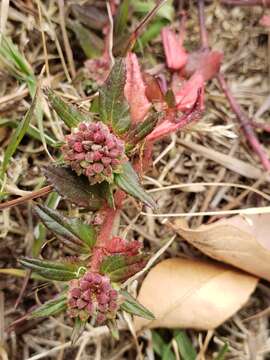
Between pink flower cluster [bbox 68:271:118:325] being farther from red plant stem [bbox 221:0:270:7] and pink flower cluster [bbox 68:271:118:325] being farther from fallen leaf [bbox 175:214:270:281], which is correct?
red plant stem [bbox 221:0:270:7]

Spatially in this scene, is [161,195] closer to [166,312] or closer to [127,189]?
[166,312]

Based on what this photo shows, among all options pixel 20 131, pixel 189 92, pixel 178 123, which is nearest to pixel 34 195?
pixel 20 131

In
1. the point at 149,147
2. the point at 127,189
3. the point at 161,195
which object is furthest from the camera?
the point at 161,195

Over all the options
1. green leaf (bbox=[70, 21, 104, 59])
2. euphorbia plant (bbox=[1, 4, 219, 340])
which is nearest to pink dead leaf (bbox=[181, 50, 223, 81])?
green leaf (bbox=[70, 21, 104, 59])

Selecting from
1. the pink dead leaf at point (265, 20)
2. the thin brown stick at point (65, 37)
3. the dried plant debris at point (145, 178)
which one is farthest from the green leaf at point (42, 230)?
the pink dead leaf at point (265, 20)

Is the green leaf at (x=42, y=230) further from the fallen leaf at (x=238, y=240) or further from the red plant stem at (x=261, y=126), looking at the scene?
the red plant stem at (x=261, y=126)

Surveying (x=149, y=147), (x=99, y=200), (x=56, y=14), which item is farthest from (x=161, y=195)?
(x=56, y=14)
